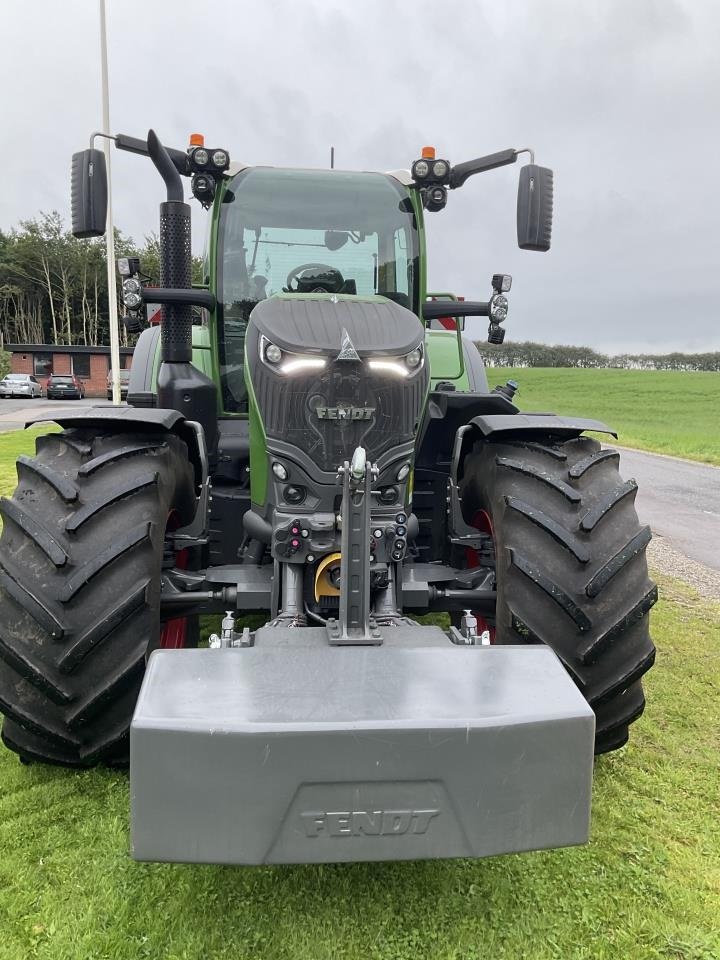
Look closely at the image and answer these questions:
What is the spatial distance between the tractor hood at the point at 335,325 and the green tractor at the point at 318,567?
0.04 ft

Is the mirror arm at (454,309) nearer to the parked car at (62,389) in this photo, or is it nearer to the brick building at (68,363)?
the parked car at (62,389)

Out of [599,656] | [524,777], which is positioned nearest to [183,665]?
[524,777]

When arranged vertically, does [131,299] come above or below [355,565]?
above

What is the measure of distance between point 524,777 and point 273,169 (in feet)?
10.7

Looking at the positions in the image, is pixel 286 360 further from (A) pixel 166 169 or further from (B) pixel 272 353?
(A) pixel 166 169

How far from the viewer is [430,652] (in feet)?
6.70

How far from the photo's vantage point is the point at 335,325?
2.78 m

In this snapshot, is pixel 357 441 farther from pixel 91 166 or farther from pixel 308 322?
pixel 91 166

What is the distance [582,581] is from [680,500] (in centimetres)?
855

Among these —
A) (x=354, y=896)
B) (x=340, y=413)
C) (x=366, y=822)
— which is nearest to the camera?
(x=366, y=822)

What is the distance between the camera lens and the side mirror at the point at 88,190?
3395 millimetres

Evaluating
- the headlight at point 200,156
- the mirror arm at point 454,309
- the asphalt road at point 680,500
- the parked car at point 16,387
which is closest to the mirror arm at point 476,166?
the mirror arm at point 454,309

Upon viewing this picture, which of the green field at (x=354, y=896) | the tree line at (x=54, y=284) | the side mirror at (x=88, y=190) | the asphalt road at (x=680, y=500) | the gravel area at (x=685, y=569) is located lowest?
the asphalt road at (x=680, y=500)

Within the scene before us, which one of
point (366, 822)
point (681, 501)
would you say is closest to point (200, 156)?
point (366, 822)
